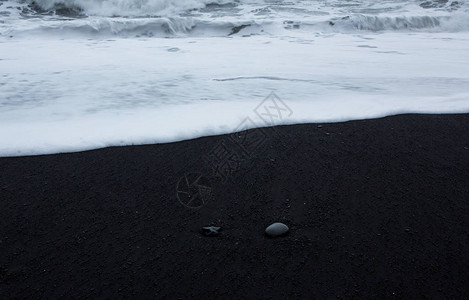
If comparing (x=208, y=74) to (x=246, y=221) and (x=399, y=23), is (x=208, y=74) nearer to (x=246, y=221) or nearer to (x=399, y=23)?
(x=246, y=221)

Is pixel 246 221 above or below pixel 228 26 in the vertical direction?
below

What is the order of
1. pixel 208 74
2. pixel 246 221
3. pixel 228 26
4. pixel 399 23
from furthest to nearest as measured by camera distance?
pixel 399 23
pixel 228 26
pixel 208 74
pixel 246 221

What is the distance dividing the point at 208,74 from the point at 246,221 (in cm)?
280

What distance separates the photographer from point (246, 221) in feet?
4.63

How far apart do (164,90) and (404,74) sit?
294 centimetres

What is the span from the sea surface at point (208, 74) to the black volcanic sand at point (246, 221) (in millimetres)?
422

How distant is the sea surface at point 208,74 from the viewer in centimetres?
242

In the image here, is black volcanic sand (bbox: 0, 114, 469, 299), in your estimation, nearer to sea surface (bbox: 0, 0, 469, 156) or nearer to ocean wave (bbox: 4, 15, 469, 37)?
sea surface (bbox: 0, 0, 469, 156)

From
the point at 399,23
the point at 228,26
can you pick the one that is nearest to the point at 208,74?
the point at 228,26

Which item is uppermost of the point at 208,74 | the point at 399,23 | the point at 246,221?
the point at 399,23

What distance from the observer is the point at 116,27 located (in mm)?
7133

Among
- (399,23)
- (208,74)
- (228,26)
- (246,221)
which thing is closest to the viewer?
(246,221)

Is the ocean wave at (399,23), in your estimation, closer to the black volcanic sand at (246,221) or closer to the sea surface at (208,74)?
the sea surface at (208,74)

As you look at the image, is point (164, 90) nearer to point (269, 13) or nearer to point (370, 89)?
point (370, 89)
